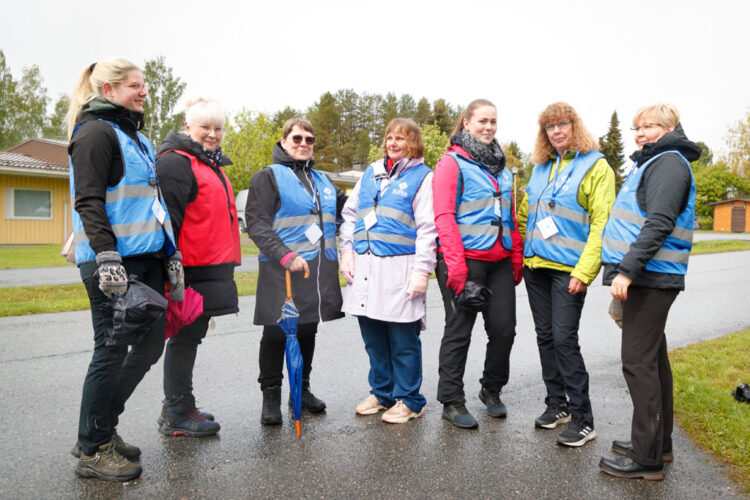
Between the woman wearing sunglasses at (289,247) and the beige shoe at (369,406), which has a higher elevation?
the woman wearing sunglasses at (289,247)

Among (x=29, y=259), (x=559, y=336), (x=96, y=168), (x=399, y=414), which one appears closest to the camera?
(x=96, y=168)

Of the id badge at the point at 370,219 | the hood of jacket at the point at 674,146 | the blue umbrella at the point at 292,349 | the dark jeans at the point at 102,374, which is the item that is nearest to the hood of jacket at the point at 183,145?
the dark jeans at the point at 102,374

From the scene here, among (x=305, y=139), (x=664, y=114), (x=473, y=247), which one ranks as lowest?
(x=473, y=247)

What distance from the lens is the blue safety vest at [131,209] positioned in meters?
3.05

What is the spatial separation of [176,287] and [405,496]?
1.79 m

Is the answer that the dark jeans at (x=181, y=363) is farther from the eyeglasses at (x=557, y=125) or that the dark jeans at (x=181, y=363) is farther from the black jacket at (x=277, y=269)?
the eyeglasses at (x=557, y=125)

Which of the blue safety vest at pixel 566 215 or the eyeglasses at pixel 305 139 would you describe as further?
the eyeglasses at pixel 305 139

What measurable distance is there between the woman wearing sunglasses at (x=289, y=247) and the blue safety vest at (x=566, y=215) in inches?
61.0

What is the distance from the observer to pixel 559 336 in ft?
12.6

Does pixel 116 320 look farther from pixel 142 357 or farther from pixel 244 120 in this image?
pixel 244 120

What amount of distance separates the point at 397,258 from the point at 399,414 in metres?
1.12

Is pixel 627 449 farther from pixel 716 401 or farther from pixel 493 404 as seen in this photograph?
pixel 716 401

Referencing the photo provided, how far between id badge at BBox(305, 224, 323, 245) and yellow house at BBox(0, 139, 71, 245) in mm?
21620

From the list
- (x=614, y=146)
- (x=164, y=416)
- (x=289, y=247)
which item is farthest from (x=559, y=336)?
(x=614, y=146)
